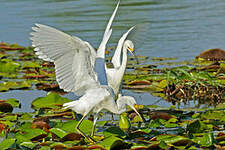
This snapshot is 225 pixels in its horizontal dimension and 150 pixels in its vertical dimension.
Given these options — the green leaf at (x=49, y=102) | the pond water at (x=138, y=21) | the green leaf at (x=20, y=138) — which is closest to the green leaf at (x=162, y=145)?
the green leaf at (x=20, y=138)

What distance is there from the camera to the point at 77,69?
19.1 feet

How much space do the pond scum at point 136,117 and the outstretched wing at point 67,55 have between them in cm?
46

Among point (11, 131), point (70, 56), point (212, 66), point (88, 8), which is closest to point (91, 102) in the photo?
point (70, 56)

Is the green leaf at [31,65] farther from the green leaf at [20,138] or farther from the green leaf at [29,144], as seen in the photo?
the green leaf at [29,144]

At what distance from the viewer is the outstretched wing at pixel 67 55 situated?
5531 mm

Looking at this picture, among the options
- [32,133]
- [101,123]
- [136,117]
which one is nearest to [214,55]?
[136,117]

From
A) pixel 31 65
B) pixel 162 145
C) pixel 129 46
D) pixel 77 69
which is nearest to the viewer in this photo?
pixel 162 145

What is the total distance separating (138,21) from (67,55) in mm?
7417

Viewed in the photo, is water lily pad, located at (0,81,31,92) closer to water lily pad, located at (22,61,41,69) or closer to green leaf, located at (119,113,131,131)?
water lily pad, located at (22,61,41,69)

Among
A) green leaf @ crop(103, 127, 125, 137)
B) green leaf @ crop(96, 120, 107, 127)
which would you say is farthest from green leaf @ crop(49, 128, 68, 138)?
Answer: green leaf @ crop(96, 120, 107, 127)

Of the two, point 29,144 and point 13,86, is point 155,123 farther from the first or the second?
point 13,86

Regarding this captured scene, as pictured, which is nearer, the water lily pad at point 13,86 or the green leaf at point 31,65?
the water lily pad at point 13,86

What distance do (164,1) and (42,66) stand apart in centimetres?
883

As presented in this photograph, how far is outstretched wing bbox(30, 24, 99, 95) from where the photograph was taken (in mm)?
5531
